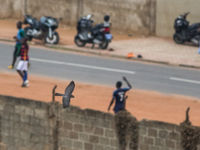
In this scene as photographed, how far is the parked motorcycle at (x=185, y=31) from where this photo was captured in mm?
30438

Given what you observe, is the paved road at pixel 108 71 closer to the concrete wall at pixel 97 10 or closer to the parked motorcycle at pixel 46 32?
the parked motorcycle at pixel 46 32

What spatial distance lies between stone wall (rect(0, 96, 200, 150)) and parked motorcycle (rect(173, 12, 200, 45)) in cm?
1519

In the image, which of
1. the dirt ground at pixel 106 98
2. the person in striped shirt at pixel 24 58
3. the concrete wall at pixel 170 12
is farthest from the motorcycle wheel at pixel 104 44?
the person in striped shirt at pixel 24 58

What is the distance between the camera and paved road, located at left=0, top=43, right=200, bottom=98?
80.2 feet

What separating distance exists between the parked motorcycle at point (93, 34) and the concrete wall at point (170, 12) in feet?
12.4

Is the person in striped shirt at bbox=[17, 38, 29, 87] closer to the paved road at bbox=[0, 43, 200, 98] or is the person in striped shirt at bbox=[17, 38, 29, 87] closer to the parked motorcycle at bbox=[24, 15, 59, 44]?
the paved road at bbox=[0, 43, 200, 98]

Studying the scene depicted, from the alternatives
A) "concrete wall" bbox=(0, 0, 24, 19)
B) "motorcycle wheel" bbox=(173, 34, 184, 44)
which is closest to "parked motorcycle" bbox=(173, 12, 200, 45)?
"motorcycle wheel" bbox=(173, 34, 184, 44)

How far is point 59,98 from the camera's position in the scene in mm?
21781

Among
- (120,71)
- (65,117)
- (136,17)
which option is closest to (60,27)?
(136,17)

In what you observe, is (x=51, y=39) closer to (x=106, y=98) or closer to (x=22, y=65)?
(x=22, y=65)

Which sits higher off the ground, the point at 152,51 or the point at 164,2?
the point at 164,2

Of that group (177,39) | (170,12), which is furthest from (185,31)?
(170,12)

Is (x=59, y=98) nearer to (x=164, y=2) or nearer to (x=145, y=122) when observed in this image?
(x=145, y=122)

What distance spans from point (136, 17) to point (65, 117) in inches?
683
